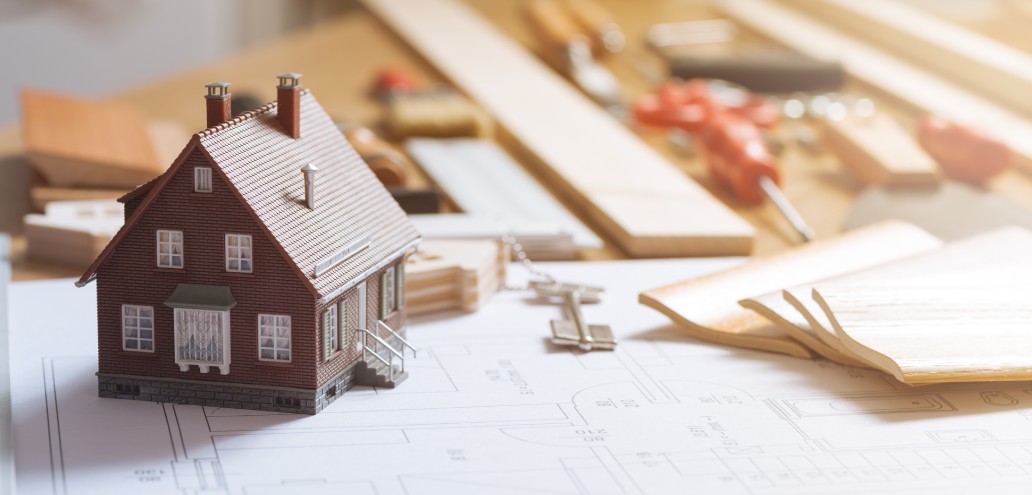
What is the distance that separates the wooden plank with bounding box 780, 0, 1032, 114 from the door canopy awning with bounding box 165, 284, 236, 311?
2406mm

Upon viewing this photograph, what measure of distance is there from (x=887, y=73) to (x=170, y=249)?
266 centimetres

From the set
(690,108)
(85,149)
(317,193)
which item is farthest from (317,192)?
(690,108)

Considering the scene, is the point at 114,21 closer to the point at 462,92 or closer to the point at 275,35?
the point at 275,35

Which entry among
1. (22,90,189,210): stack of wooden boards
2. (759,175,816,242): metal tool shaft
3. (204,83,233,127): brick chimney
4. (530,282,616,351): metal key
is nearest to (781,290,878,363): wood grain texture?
(530,282,616,351): metal key

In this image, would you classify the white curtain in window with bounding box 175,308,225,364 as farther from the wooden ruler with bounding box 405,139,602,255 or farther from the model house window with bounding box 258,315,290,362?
the wooden ruler with bounding box 405,139,602,255

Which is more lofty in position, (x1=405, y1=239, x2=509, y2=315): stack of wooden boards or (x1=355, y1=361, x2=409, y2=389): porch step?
(x1=405, y1=239, x2=509, y2=315): stack of wooden boards

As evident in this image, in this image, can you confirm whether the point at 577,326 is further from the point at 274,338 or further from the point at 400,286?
the point at 274,338

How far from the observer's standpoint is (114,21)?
5660 mm

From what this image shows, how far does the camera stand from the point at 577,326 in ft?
6.81

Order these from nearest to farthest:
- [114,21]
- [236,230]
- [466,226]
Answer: [236,230] < [466,226] < [114,21]

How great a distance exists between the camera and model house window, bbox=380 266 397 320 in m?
1.85

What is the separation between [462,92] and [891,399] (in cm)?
203

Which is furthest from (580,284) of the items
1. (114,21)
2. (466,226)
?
(114,21)

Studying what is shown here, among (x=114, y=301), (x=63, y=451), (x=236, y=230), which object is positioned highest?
(x=236, y=230)
